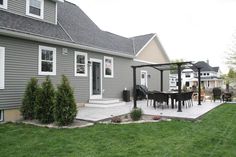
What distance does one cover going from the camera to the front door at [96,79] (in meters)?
12.9

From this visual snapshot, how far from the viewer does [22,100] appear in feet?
28.2

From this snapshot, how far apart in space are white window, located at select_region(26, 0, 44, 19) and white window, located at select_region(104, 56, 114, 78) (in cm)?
468

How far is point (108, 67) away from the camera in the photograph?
14.0 metres

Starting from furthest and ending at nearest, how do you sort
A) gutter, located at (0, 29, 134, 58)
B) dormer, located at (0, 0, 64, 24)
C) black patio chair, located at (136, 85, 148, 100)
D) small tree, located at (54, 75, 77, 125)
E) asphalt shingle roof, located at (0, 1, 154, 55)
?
1. black patio chair, located at (136, 85, 148, 100)
2. dormer, located at (0, 0, 64, 24)
3. asphalt shingle roof, located at (0, 1, 154, 55)
4. gutter, located at (0, 29, 134, 58)
5. small tree, located at (54, 75, 77, 125)

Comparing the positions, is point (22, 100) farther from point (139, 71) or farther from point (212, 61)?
point (212, 61)

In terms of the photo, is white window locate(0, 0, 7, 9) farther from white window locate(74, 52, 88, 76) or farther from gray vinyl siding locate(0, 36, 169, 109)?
white window locate(74, 52, 88, 76)

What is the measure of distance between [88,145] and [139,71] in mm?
12698

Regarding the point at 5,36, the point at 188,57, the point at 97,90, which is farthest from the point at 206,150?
the point at 188,57

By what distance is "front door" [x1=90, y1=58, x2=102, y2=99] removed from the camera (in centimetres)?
1286

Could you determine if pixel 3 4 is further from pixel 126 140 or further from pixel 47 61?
pixel 126 140

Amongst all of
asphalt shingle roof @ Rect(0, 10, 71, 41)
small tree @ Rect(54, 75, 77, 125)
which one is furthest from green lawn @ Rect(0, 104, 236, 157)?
asphalt shingle roof @ Rect(0, 10, 71, 41)

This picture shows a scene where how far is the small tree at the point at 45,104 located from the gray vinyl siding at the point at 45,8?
3.70 metres

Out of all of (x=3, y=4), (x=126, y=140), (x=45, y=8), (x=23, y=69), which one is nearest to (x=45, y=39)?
(x=23, y=69)

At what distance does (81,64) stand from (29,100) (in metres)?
4.12
